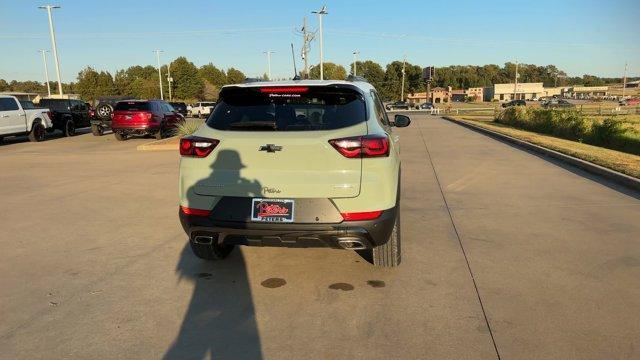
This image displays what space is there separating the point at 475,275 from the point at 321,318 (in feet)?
5.37

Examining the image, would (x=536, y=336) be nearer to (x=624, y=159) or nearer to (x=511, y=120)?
(x=624, y=159)

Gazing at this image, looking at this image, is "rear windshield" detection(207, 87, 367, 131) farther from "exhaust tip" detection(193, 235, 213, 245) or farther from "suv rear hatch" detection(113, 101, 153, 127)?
"suv rear hatch" detection(113, 101, 153, 127)

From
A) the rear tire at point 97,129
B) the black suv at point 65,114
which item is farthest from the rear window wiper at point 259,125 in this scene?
the black suv at point 65,114

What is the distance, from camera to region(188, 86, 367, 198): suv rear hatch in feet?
12.2

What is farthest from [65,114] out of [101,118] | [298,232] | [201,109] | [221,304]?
[201,109]

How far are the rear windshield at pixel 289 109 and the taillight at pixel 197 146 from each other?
18 centimetres

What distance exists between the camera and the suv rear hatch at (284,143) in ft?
12.2

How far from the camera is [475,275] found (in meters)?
4.39

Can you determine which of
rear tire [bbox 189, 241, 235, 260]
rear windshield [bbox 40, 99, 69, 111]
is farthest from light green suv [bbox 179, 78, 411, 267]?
rear windshield [bbox 40, 99, 69, 111]

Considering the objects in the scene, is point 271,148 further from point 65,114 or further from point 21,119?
point 65,114

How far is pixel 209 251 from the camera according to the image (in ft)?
15.2

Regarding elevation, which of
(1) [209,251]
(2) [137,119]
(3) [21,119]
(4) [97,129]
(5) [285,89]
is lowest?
(1) [209,251]

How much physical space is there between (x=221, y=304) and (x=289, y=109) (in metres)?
1.70

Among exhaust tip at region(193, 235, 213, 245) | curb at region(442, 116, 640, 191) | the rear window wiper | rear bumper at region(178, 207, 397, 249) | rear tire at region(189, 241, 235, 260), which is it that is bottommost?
curb at region(442, 116, 640, 191)
